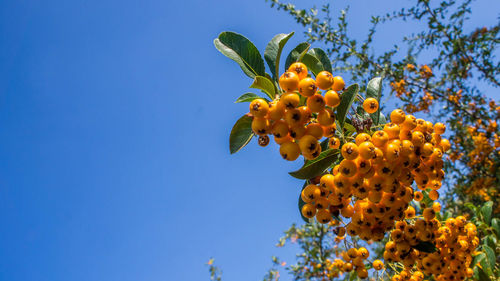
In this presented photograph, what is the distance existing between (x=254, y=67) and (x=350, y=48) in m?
4.38

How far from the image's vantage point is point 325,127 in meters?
1.48

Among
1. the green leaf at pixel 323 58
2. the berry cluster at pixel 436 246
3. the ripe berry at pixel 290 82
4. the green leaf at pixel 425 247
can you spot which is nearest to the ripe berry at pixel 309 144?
the ripe berry at pixel 290 82

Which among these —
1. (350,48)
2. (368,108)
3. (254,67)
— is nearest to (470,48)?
(350,48)

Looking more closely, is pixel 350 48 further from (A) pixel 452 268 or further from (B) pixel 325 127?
(B) pixel 325 127

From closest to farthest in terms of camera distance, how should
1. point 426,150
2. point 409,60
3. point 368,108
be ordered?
point 426,150 < point 368,108 < point 409,60

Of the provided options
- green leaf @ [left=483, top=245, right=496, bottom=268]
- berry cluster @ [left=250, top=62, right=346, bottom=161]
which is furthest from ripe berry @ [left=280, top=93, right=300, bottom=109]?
green leaf @ [left=483, top=245, right=496, bottom=268]

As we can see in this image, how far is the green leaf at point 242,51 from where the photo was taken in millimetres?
1763

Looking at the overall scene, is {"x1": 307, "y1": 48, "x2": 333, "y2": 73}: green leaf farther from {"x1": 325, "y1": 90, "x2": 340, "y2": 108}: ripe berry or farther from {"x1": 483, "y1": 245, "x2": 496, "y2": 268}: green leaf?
{"x1": 483, "y1": 245, "x2": 496, "y2": 268}: green leaf

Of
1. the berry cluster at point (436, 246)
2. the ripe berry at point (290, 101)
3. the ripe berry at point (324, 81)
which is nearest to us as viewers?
the ripe berry at point (290, 101)

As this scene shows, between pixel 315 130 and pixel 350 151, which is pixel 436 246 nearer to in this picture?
pixel 350 151

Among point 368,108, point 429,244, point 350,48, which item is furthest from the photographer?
point 350,48

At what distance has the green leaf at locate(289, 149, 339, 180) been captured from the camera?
156cm

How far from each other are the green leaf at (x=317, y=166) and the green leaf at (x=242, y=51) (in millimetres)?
599

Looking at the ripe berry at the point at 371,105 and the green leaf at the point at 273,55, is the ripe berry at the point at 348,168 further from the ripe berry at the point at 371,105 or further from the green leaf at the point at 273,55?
the green leaf at the point at 273,55
